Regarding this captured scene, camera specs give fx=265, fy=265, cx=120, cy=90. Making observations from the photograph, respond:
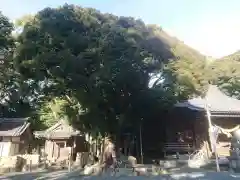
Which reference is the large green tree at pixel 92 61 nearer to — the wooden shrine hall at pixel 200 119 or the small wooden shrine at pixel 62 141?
the wooden shrine hall at pixel 200 119

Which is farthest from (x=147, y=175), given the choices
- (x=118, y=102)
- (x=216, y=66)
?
(x=216, y=66)

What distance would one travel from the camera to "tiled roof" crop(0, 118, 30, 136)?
27641mm

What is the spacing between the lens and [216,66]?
2436 cm

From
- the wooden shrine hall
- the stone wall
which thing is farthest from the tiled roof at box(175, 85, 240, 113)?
the stone wall

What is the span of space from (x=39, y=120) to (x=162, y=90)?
25080 mm

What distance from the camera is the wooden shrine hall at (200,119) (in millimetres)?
21500

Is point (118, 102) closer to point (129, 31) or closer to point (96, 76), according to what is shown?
point (96, 76)

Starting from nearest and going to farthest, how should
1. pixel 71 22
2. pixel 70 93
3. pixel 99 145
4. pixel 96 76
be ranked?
1. pixel 96 76
2. pixel 71 22
3. pixel 70 93
4. pixel 99 145

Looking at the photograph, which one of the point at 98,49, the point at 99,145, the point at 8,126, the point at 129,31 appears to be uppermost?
the point at 129,31

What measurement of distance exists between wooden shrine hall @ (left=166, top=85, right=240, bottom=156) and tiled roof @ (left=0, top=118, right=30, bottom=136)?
51.7ft

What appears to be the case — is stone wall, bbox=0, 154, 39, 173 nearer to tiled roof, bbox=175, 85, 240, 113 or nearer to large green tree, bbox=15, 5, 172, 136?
large green tree, bbox=15, 5, 172, 136

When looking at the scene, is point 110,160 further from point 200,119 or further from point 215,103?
point 215,103

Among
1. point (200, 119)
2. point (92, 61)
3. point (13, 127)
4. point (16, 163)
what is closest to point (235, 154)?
point (200, 119)

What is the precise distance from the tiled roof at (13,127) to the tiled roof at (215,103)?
1690 centimetres
